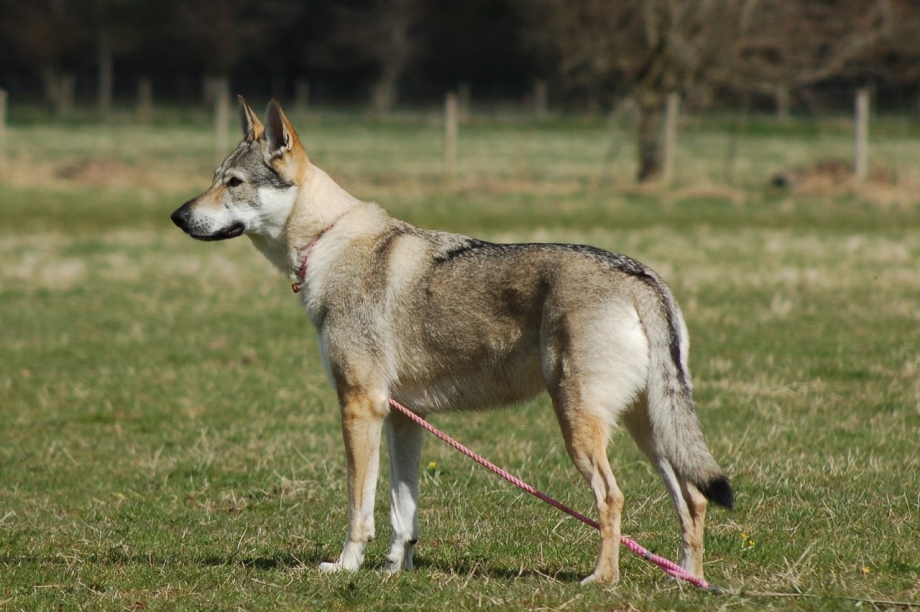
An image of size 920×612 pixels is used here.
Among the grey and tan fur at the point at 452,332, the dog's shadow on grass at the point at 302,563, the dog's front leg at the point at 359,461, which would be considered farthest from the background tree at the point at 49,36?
the dog's front leg at the point at 359,461

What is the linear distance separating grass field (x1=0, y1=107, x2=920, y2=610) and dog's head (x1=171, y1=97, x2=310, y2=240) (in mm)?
1719

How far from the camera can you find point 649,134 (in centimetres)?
2738

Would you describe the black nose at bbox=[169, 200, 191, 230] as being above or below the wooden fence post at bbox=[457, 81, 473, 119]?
below

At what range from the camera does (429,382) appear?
225 inches

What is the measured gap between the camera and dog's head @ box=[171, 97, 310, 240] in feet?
19.7

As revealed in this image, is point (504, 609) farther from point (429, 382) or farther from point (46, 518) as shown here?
point (46, 518)

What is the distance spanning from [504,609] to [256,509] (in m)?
2.70

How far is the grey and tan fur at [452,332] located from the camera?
5.10 m

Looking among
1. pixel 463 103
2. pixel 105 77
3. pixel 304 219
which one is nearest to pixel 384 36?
pixel 463 103

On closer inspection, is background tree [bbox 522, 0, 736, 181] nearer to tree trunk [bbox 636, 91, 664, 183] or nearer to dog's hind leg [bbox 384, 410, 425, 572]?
tree trunk [bbox 636, 91, 664, 183]

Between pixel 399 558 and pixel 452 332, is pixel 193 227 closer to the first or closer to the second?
pixel 452 332

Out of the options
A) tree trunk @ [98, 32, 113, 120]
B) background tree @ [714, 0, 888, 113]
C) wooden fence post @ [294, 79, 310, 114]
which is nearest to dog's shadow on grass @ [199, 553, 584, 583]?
background tree @ [714, 0, 888, 113]

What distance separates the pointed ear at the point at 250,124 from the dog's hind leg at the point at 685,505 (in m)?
2.44

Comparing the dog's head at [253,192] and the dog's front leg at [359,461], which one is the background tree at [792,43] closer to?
the dog's head at [253,192]
